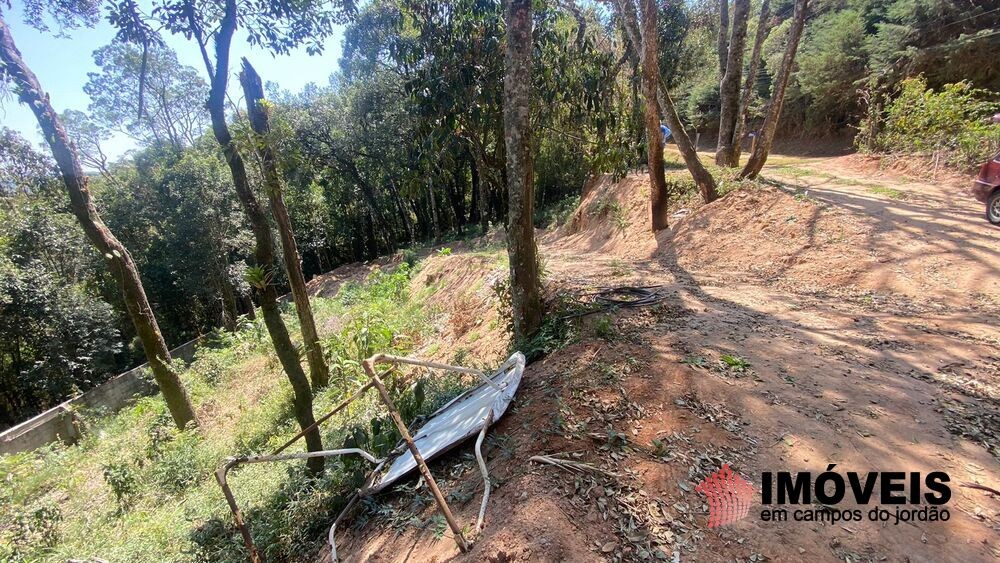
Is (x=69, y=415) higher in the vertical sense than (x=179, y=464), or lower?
lower

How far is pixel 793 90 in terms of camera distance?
19.0 meters

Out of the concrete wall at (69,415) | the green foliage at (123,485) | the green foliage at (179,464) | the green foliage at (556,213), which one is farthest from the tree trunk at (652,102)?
the concrete wall at (69,415)

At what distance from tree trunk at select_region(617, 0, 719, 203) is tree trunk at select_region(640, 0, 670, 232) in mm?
427

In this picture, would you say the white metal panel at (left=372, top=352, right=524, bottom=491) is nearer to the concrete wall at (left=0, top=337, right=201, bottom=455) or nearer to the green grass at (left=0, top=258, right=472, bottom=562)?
the green grass at (left=0, top=258, right=472, bottom=562)

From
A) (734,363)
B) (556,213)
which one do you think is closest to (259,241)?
(734,363)

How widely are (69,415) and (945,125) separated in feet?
70.6

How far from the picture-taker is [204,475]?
6.06 meters

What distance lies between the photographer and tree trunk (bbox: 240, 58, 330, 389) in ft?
17.3

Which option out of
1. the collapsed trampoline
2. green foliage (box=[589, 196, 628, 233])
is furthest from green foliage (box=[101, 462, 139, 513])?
green foliage (box=[589, 196, 628, 233])

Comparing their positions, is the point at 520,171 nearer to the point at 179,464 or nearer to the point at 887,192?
the point at 179,464

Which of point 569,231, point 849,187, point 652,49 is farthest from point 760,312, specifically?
point 569,231

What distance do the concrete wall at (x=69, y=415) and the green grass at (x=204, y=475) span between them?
1.45 feet

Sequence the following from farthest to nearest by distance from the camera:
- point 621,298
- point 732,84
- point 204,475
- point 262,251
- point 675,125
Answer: point 732,84 → point 675,125 → point 204,475 → point 621,298 → point 262,251

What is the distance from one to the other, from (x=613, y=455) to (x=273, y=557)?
2744 mm
